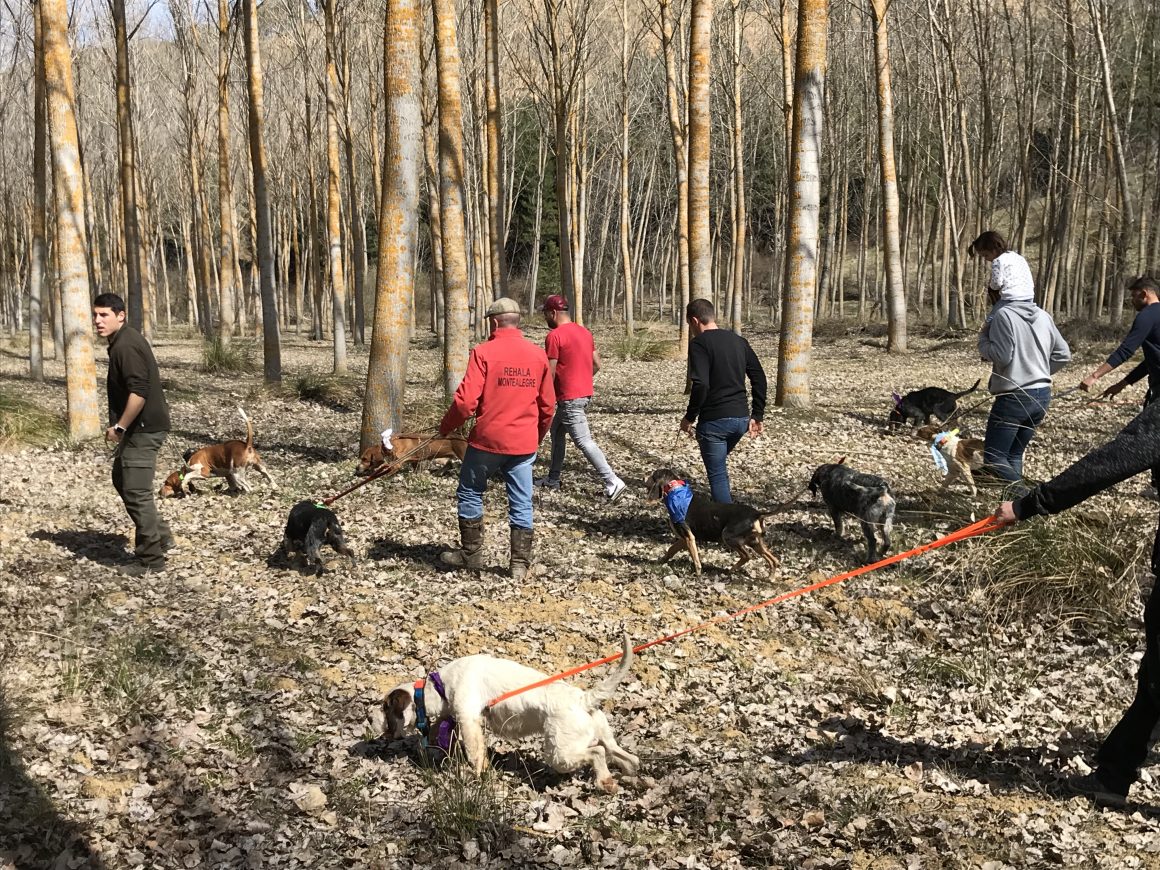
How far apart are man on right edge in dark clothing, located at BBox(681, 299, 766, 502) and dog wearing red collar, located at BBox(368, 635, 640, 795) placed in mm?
3769

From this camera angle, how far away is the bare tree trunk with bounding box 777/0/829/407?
41.3 ft

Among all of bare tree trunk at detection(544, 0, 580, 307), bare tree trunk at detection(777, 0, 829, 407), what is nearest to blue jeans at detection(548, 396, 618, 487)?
bare tree trunk at detection(777, 0, 829, 407)

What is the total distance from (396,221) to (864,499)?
6.62m

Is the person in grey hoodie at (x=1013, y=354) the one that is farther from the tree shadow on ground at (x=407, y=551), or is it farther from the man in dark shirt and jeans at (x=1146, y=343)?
the tree shadow on ground at (x=407, y=551)

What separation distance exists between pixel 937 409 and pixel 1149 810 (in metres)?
8.45

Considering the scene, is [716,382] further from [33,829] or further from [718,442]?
[33,829]

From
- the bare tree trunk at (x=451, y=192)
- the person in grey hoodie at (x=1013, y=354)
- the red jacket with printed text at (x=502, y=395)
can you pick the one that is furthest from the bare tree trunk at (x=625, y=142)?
the red jacket with printed text at (x=502, y=395)

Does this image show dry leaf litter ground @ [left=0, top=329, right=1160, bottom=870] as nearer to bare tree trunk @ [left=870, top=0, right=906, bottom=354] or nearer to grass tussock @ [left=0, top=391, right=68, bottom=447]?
grass tussock @ [left=0, top=391, right=68, bottom=447]

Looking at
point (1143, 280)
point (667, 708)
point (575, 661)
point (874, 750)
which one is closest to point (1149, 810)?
point (874, 750)

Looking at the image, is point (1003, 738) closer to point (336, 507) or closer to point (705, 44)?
point (336, 507)

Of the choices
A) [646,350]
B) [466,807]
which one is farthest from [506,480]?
[646,350]

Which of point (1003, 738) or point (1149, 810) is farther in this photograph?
point (1003, 738)

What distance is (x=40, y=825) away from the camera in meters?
4.22

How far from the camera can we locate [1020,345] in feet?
24.9
